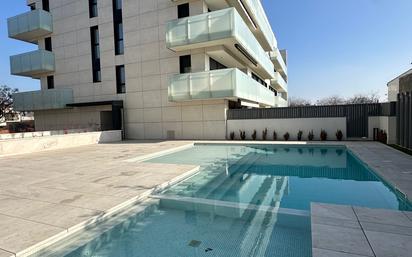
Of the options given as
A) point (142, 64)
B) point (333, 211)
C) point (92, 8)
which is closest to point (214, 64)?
A: point (142, 64)

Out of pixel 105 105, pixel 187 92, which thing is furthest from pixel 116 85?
pixel 187 92

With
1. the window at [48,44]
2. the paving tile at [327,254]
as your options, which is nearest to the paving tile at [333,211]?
the paving tile at [327,254]

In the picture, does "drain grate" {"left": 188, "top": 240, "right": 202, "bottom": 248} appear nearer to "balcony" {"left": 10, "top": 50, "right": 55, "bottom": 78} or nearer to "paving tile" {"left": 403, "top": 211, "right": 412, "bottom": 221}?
"paving tile" {"left": 403, "top": 211, "right": 412, "bottom": 221}

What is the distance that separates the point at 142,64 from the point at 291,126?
12.8 metres

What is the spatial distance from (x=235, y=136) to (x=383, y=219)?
48.8ft

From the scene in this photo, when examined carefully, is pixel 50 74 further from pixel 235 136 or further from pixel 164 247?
pixel 164 247

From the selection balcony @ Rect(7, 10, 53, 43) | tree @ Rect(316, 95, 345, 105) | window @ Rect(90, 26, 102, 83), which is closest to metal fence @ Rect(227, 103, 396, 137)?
window @ Rect(90, 26, 102, 83)

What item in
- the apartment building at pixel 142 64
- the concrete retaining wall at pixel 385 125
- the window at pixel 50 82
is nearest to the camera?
the concrete retaining wall at pixel 385 125

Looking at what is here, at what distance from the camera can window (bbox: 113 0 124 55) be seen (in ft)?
73.9

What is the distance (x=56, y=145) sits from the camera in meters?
17.2

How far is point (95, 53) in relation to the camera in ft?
78.9

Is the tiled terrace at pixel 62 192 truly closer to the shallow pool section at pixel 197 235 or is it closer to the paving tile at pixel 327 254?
the shallow pool section at pixel 197 235

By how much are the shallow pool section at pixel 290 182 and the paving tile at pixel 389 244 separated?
187cm

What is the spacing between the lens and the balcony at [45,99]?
82.6ft
